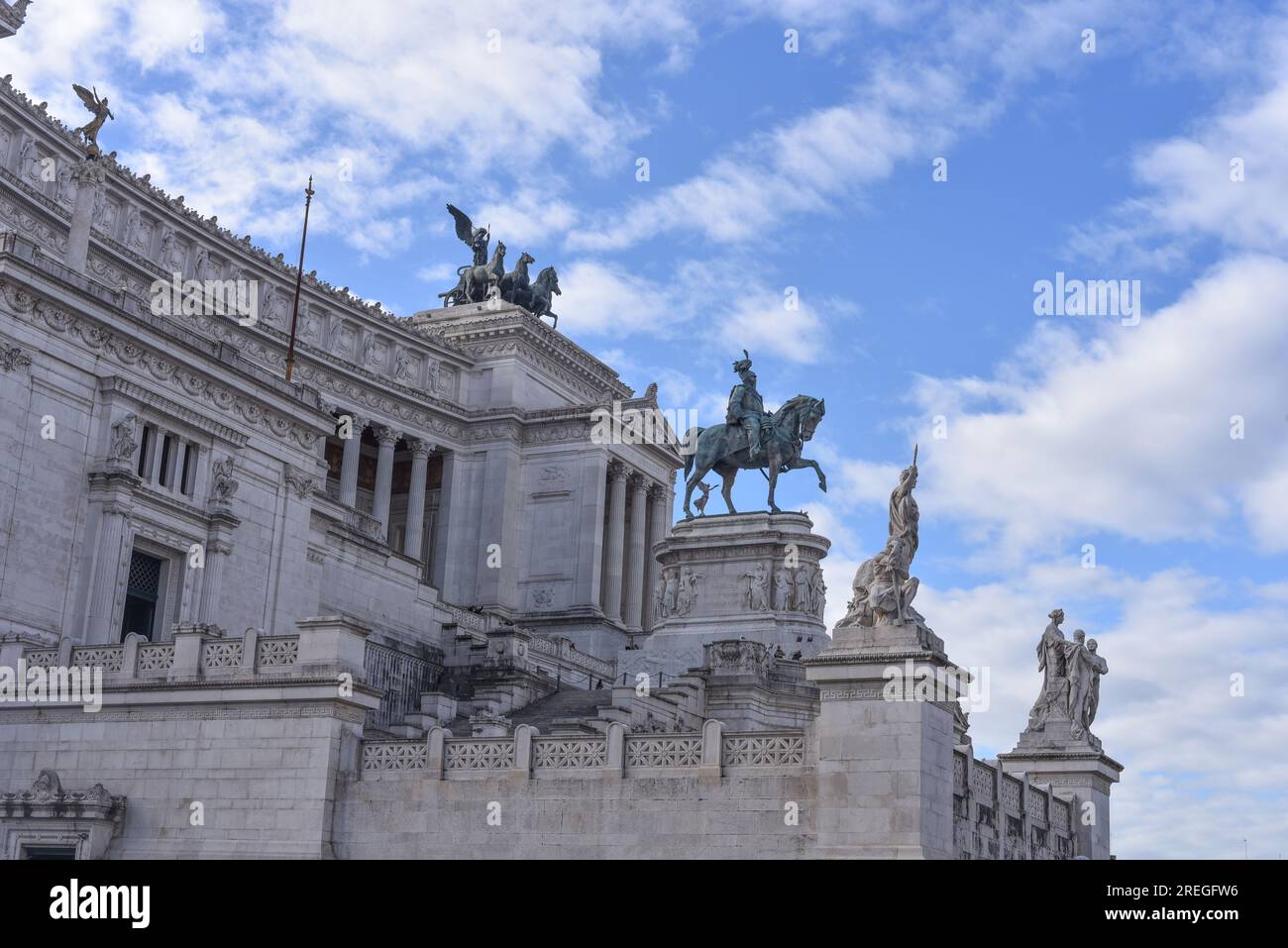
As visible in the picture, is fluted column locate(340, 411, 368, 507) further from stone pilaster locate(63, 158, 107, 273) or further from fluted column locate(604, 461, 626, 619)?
stone pilaster locate(63, 158, 107, 273)

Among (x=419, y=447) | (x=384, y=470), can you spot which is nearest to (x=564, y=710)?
(x=384, y=470)

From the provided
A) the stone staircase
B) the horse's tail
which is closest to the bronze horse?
the horse's tail

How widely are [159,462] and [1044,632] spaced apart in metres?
24.0

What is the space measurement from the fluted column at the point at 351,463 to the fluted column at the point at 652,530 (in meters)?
15.5

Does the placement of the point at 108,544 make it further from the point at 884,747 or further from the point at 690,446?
the point at 690,446

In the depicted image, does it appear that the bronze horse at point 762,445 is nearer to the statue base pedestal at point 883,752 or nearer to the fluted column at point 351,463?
the fluted column at point 351,463

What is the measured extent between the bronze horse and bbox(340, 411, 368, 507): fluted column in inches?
763

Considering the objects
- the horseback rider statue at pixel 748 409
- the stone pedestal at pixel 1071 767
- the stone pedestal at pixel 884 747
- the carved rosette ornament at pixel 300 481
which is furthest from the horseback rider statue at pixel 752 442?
the stone pedestal at pixel 884 747

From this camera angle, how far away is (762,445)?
207 ft

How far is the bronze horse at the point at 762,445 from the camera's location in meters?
63.0

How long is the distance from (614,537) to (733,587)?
895 inches
